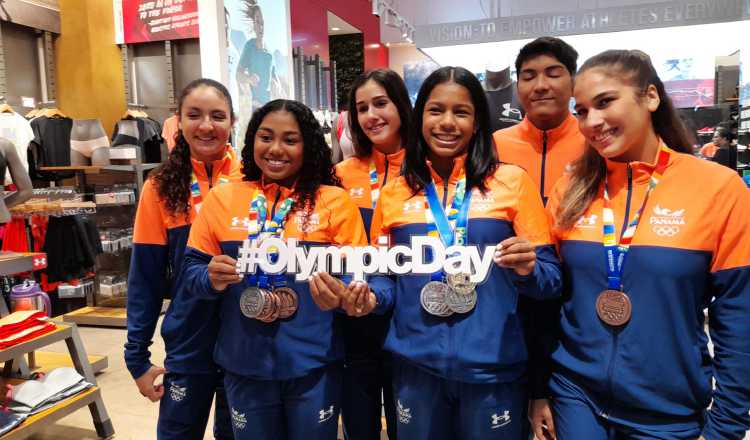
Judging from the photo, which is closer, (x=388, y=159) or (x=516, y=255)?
(x=516, y=255)

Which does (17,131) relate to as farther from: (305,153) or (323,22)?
(305,153)

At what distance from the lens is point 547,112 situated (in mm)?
2033

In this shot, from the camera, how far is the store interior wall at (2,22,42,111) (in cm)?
626

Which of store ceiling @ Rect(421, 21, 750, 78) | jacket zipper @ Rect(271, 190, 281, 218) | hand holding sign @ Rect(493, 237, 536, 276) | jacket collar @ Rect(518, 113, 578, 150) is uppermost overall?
store ceiling @ Rect(421, 21, 750, 78)

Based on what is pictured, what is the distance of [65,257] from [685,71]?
6.57 m

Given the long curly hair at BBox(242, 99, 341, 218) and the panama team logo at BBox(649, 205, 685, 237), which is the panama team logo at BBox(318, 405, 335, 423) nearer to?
the long curly hair at BBox(242, 99, 341, 218)

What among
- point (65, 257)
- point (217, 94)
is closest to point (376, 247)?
point (217, 94)

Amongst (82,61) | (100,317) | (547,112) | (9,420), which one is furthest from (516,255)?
(82,61)

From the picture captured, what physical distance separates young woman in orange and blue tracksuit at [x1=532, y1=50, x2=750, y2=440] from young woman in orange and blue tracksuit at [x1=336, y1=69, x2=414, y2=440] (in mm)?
738

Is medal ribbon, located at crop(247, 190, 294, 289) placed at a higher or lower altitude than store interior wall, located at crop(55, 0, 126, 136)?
lower

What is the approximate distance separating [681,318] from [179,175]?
5.54 ft

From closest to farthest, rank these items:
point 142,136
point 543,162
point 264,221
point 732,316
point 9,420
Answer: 1. point 732,316
2. point 264,221
3. point 543,162
4. point 9,420
5. point 142,136

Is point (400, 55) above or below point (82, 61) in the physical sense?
above

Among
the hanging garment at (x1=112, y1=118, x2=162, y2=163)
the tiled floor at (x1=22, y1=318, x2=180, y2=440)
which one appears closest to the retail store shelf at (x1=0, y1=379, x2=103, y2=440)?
the tiled floor at (x1=22, y1=318, x2=180, y2=440)
